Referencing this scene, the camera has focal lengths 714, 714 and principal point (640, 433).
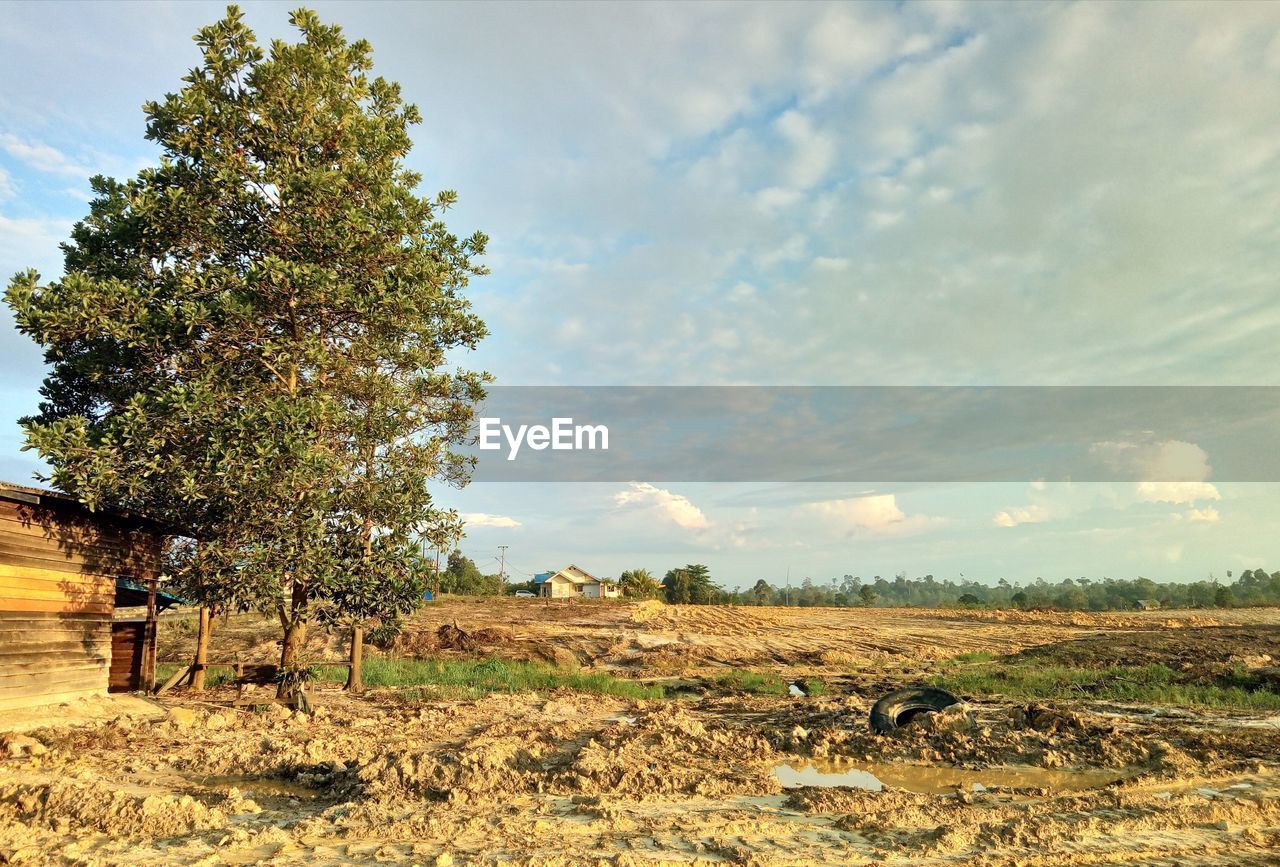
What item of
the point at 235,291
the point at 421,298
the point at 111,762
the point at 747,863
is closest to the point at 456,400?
the point at 421,298

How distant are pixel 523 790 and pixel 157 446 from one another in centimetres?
858

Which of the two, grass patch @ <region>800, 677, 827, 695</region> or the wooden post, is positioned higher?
the wooden post

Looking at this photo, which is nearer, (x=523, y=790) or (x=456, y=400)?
(x=523, y=790)

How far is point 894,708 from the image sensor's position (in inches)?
469

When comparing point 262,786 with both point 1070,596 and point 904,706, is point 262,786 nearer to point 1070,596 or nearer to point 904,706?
point 904,706

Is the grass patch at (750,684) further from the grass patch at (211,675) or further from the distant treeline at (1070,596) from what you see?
the distant treeline at (1070,596)

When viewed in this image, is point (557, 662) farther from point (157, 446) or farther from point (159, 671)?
point (157, 446)

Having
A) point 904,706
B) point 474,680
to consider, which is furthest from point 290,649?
point 904,706

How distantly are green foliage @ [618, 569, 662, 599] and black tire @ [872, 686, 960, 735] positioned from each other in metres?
56.5

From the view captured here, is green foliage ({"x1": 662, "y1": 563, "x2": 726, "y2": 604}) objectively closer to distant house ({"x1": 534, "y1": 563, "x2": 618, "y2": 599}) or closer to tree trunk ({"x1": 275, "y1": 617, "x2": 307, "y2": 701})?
distant house ({"x1": 534, "y1": 563, "x2": 618, "y2": 599})

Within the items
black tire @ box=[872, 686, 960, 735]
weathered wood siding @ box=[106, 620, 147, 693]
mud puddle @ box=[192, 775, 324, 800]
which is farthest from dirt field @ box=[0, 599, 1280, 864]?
weathered wood siding @ box=[106, 620, 147, 693]

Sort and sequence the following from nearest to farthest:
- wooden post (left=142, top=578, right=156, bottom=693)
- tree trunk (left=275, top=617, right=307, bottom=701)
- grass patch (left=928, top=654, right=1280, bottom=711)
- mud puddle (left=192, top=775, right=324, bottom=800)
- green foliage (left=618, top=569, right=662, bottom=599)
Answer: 1. mud puddle (left=192, top=775, right=324, bottom=800)
2. tree trunk (left=275, top=617, right=307, bottom=701)
3. wooden post (left=142, top=578, right=156, bottom=693)
4. grass patch (left=928, top=654, right=1280, bottom=711)
5. green foliage (left=618, top=569, right=662, bottom=599)

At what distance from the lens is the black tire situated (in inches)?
456

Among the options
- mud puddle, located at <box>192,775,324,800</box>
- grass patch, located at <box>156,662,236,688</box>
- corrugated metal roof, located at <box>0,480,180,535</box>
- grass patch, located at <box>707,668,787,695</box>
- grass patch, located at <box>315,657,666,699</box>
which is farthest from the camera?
grass patch, located at <box>707,668,787,695</box>
